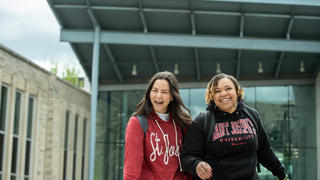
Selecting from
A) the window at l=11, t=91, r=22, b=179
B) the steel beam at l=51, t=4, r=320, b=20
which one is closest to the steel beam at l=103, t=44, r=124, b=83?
the steel beam at l=51, t=4, r=320, b=20

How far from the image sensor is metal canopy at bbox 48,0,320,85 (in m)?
16.4

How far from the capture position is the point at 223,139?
A: 3.40 meters

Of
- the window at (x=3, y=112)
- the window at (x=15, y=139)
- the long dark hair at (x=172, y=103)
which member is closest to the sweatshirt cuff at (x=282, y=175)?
the long dark hair at (x=172, y=103)

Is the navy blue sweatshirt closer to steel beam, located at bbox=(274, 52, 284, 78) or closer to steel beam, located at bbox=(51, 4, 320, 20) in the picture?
steel beam, located at bbox=(51, 4, 320, 20)

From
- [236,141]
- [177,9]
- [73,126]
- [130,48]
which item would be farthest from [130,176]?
[73,126]

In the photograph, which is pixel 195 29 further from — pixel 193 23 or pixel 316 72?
pixel 316 72

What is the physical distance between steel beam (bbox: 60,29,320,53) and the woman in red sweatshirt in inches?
544

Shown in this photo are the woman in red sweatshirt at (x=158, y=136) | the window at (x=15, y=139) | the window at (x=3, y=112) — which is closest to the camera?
the woman in red sweatshirt at (x=158, y=136)

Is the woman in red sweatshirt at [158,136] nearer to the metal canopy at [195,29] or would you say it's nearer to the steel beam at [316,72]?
the metal canopy at [195,29]

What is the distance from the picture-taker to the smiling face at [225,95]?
3535 millimetres

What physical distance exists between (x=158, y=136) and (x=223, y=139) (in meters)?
0.46

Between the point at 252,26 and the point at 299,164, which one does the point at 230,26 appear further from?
the point at 299,164

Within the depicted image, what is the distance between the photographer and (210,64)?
2075 cm

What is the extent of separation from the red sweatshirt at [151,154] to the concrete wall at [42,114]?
481 inches
